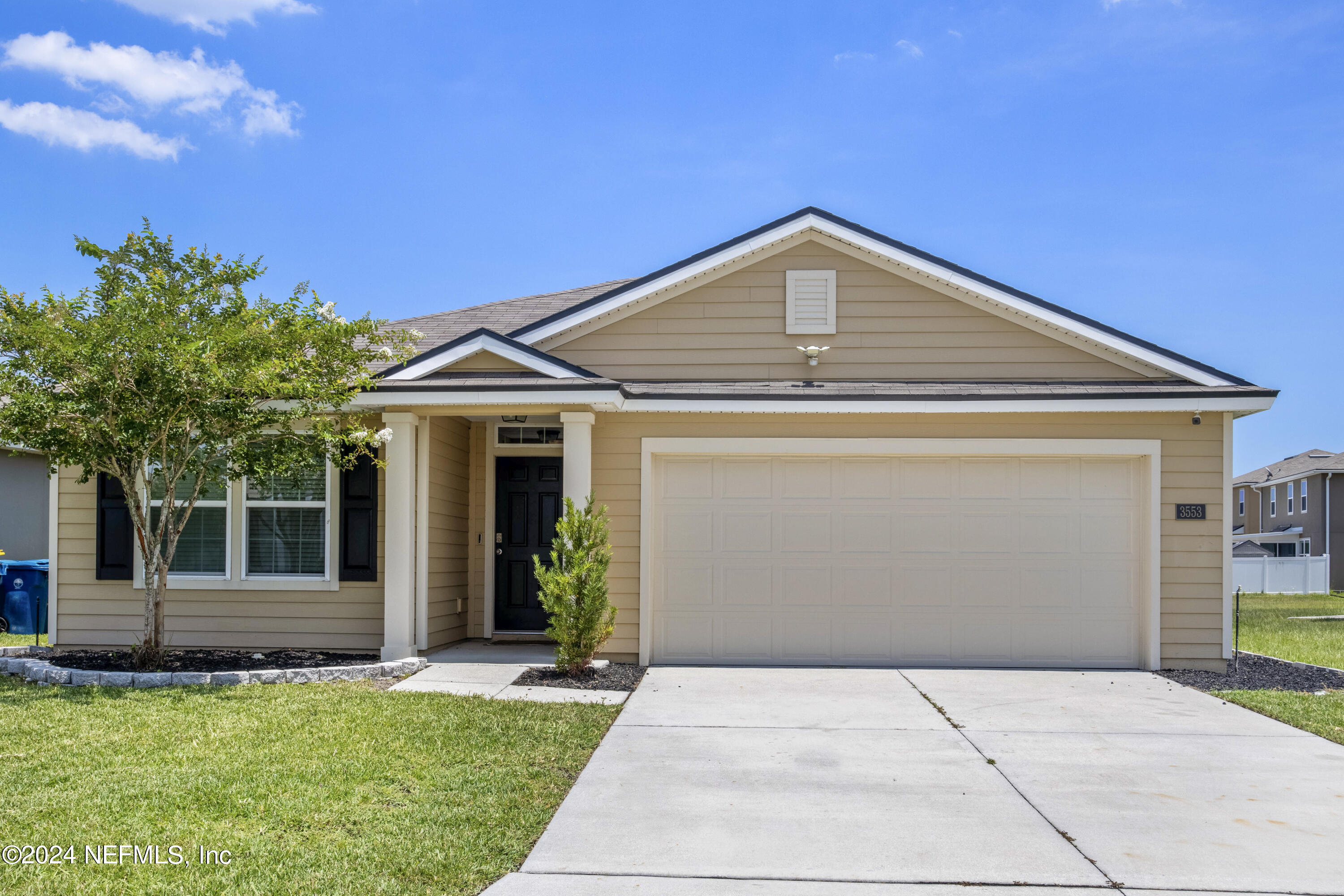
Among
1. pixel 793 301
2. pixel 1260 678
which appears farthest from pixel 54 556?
pixel 1260 678

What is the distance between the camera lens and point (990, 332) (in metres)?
10.4

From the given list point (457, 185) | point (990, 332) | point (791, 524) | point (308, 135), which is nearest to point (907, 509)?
point (791, 524)

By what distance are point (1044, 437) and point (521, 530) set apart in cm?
577

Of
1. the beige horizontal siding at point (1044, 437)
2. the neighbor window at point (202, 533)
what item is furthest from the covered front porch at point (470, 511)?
the neighbor window at point (202, 533)

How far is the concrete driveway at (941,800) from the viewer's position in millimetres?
4199

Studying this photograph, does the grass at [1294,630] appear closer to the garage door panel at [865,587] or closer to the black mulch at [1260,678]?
the black mulch at [1260,678]

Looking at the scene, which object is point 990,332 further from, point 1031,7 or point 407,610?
point 407,610

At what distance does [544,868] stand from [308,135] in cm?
1186

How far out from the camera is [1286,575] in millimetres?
27859

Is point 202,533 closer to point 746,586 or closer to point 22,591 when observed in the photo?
point 22,591

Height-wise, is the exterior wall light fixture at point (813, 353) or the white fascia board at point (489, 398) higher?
the exterior wall light fixture at point (813, 353)

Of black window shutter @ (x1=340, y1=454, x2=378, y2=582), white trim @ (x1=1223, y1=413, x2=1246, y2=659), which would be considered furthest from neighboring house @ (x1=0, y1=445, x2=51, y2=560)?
white trim @ (x1=1223, y1=413, x2=1246, y2=659)

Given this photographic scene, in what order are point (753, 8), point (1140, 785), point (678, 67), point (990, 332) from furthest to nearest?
1. point (678, 67)
2. point (753, 8)
3. point (990, 332)
4. point (1140, 785)

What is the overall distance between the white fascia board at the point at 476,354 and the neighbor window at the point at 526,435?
1912mm
